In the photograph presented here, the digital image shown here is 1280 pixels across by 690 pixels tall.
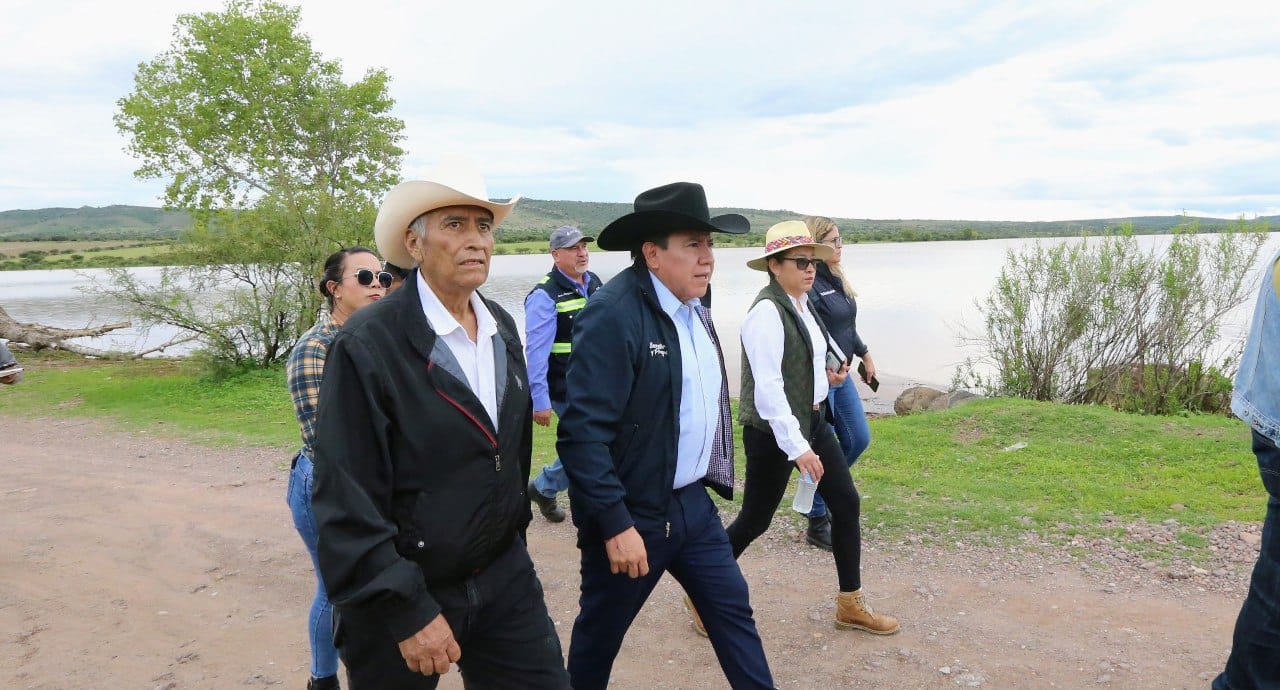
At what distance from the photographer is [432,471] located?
2281mm

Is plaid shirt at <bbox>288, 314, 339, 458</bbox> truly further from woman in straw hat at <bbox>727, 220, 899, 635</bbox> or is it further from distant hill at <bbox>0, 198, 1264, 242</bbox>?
distant hill at <bbox>0, 198, 1264, 242</bbox>

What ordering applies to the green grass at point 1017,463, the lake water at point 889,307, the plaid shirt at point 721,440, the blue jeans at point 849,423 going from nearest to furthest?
the plaid shirt at point 721,440, the blue jeans at point 849,423, the green grass at point 1017,463, the lake water at point 889,307

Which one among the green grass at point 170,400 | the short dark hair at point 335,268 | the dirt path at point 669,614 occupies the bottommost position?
the green grass at point 170,400

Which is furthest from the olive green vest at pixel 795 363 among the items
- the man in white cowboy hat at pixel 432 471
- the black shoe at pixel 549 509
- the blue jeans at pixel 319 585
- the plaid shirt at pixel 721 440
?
the black shoe at pixel 549 509

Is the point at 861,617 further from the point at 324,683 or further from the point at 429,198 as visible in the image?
the point at 429,198

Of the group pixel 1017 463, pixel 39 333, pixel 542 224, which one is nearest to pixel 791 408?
pixel 1017 463

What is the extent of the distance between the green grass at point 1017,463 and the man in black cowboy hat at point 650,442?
2.97m

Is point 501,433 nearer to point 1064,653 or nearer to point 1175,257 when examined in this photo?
point 1064,653

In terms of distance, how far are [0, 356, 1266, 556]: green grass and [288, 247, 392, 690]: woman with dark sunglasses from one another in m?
3.77

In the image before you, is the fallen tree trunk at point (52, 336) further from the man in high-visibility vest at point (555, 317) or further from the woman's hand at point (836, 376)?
the woman's hand at point (836, 376)

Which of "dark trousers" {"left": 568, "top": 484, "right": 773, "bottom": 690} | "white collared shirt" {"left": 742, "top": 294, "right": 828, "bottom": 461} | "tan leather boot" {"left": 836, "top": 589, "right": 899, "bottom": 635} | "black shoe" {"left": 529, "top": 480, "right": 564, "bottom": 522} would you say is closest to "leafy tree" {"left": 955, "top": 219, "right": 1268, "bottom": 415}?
"black shoe" {"left": 529, "top": 480, "right": 564, "bottom": 522}

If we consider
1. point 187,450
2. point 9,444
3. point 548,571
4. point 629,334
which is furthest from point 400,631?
point 9,444

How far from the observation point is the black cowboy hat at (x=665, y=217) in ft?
10.2

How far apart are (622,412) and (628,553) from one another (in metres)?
0.50
